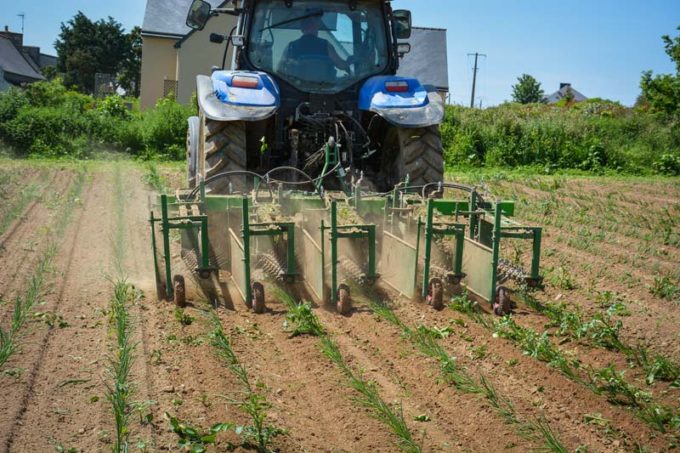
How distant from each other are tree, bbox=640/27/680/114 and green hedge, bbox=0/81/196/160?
11.4 meters

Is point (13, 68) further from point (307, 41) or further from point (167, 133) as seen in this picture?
point (307, 41)

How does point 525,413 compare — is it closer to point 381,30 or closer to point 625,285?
point 625,285

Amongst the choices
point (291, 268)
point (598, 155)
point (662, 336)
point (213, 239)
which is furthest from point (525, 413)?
point (598, 155)

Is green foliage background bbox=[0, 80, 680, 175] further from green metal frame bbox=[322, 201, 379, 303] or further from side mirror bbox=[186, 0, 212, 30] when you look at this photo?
green metal frame bbox=[322, 201, 379, 303]

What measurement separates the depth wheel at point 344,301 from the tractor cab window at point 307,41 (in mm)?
2459

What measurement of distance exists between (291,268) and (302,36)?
259cm

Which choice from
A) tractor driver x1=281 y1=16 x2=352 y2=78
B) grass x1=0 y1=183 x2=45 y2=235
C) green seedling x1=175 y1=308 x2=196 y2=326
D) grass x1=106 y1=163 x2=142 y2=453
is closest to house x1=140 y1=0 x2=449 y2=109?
grass x1=0 y1=183 x2=45 y2=235

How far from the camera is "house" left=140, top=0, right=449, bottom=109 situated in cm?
2770

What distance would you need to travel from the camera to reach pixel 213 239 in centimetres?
648

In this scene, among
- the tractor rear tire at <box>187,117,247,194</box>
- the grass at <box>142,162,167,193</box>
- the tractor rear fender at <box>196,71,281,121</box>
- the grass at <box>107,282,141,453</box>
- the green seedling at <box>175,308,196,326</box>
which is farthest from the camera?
the grass at <box>142,162,167,193</box>

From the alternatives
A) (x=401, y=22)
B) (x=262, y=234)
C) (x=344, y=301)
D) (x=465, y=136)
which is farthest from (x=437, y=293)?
(x=465, y=136)

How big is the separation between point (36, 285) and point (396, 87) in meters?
3.41

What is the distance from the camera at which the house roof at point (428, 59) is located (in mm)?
32281

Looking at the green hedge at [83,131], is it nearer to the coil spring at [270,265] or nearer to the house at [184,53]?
the house at [184,53]
